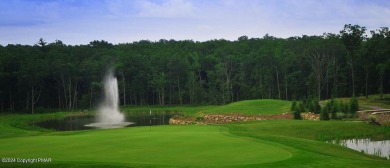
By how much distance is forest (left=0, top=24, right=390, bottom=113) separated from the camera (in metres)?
84.9

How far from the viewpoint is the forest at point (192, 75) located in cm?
8494

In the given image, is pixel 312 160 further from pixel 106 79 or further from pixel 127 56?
pixel 127 56

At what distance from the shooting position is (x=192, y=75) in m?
96.1

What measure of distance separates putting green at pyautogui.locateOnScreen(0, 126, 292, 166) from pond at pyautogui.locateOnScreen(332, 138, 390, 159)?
891 cm

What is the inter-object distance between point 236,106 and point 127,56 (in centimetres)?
4419

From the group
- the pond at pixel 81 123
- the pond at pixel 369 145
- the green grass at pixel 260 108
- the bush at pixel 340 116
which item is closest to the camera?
the pond at pixel 369 145

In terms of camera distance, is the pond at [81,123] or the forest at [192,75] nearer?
the pond at [81,123]

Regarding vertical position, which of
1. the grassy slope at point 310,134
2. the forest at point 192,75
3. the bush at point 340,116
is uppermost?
the forest at point 192,75

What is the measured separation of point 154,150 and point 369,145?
57.1 feet

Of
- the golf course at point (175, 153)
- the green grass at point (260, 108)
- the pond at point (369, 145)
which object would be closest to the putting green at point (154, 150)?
the golf course at point (175, 153)

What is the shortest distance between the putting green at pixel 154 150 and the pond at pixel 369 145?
891 centimetres

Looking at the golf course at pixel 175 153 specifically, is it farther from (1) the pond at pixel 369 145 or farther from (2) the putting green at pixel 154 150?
(1) the pond at pixel 369 145

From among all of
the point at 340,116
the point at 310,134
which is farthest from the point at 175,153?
the point at 340,116

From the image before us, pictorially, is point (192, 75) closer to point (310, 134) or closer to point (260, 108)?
point (260, 108)
